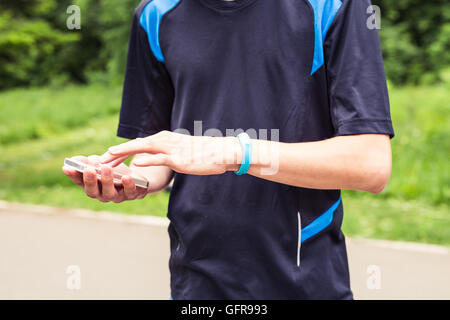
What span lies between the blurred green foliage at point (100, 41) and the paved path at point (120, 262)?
163 inches

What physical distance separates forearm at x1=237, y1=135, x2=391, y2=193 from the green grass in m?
5.12

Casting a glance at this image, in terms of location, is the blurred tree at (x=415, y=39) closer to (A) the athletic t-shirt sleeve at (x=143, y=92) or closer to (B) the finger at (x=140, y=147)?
(A) the athletic t-shirt sleeve at (x=143, y=92)

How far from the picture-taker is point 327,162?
1312 millimetres

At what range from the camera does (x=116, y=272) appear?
5.70 meters

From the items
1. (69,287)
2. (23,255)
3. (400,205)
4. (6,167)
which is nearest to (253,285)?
(69,287)

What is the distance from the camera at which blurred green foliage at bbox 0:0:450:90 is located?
10.1 metres

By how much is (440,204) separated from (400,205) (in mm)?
505

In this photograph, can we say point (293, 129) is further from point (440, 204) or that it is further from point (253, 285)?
point (440, 204)

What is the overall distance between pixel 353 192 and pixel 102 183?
676cm

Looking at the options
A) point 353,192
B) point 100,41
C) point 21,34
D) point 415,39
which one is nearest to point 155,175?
point 353,192

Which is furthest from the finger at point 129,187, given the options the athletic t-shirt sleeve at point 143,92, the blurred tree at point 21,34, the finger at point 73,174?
the blurred tree at point 21,34

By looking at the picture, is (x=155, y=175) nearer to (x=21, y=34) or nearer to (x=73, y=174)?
(x=73, y=174)

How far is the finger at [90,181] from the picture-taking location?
1.51 meters

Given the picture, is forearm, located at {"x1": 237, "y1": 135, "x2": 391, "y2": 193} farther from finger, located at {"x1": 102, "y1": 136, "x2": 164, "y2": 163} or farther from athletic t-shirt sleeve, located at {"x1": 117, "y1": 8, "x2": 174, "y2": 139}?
athletic t-shirt sleeve, located at {"x1": 117, "y1": 8, "x2": 174, "y2": 139}
